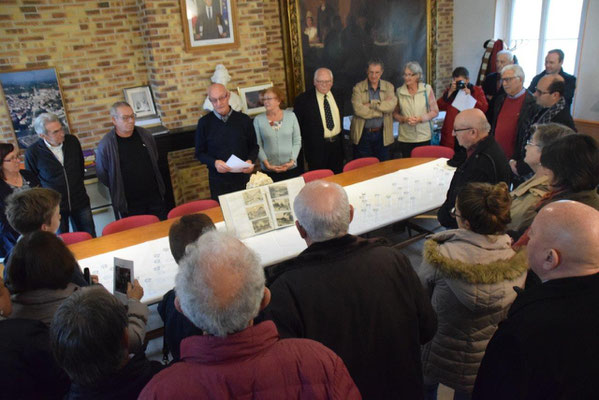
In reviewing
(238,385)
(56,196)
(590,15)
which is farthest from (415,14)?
(238,385)

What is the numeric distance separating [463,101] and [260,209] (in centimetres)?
352

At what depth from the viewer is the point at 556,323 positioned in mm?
1433

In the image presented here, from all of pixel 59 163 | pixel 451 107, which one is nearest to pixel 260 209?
pixel 59 163

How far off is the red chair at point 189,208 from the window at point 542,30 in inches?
248

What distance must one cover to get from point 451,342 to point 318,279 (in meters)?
0.99

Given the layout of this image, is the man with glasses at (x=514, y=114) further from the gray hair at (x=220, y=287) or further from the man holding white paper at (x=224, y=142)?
the gray hair at (x=220, y=287)

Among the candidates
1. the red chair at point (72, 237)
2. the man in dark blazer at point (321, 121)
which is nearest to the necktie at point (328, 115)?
the man in dark blazer at point (321, 121)

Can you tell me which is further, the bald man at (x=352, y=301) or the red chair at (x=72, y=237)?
the red chair at (x=72, y=237)

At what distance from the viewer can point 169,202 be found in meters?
5.78

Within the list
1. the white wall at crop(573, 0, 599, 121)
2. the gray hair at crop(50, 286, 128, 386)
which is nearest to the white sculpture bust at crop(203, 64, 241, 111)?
the gray hair at crop(50, 286, 128, 386)

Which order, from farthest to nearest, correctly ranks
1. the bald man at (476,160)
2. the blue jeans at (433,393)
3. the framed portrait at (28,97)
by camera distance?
the framed portrait at (28,97), the bald man at (476,160), the blue jeans at (433,393)

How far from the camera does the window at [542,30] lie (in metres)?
7.05

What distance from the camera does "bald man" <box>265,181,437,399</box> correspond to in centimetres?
165

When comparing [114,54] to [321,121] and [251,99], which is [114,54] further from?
[321,121]
